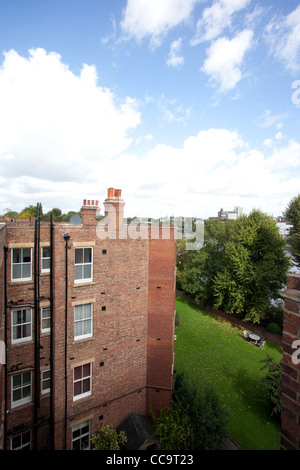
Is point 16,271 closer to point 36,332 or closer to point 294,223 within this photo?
point 36,332

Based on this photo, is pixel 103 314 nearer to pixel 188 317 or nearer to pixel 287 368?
pixel 287 368

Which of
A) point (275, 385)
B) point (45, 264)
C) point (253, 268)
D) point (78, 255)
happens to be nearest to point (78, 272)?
point (78, 255)

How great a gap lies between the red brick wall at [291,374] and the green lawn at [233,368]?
1129cm

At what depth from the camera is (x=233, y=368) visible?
18062mm

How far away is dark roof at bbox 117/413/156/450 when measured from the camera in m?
10.6

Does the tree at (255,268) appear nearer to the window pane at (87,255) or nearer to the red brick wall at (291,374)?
the window pane at (87,255)

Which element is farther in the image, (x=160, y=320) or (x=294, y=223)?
(x=294, y=223)

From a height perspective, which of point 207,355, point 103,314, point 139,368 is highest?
point 103,314

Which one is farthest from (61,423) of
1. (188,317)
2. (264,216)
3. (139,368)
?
(264,216)

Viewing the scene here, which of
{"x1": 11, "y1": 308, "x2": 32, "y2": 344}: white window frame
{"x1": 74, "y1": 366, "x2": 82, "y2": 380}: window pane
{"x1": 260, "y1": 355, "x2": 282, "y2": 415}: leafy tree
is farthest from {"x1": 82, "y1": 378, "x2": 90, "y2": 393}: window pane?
{"x1": 260, "y1": 355, "x2": 282, "y2": 415}: leafy tree

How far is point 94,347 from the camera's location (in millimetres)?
10734

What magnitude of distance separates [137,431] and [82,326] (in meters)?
5.81
